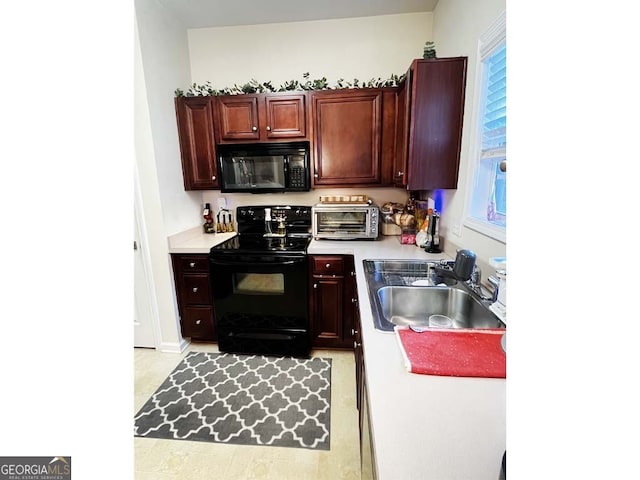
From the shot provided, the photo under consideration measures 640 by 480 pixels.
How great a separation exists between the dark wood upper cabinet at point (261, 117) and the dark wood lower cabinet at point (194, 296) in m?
1.04

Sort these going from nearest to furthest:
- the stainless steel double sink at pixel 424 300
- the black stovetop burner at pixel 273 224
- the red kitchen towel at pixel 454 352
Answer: the red kitchen towel at pixel 454 352 → the stainless steel double sink at pixel 424 300 → the black stovetop burner at pixel 273 224

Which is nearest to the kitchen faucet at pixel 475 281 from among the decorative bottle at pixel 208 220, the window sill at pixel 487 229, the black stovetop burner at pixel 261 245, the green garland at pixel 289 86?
the window sill at pixel 487 229

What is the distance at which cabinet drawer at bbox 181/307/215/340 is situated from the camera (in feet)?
7.70

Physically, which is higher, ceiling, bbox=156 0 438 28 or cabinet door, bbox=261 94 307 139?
ceiling, bbox=156 0 438 28

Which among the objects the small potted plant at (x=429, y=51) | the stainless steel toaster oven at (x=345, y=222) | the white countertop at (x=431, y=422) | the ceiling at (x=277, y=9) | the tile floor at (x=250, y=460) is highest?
→ the ceiling at (x=277, y=9)

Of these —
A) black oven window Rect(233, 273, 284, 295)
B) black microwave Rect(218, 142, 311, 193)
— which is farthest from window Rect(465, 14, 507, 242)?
black oven window Rect(233, 273, 284, 295)

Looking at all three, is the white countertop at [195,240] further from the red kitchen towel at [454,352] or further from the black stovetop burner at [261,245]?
the red kitchen towel at [454,352]

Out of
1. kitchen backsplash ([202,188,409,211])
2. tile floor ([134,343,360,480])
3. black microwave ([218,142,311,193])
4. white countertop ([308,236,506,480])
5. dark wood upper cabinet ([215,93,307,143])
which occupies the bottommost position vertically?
tile floor ([134,343,360,480])

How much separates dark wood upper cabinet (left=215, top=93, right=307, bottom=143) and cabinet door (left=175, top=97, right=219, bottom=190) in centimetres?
10

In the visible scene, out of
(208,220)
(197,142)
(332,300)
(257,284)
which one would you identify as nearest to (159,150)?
(197,142)

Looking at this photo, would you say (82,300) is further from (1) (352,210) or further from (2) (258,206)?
(2) (258,206)

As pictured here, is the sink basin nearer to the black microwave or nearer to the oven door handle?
the oven door handle

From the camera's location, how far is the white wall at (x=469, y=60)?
142cm

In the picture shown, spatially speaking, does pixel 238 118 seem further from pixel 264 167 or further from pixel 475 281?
pixel 475 281
